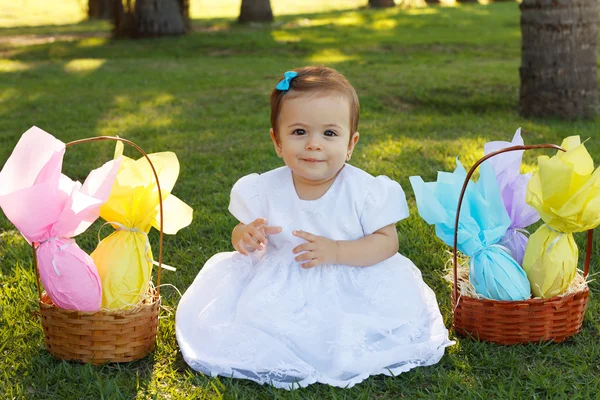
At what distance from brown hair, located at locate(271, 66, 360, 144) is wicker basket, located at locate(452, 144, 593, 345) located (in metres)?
0.53

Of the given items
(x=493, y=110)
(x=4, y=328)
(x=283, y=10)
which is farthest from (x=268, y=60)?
(x=283, y=10)

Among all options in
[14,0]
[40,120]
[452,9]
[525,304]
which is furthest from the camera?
[14,0]

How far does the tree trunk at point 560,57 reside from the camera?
655cm

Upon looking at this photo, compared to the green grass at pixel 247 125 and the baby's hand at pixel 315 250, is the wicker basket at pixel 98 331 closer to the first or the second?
the green grass at pixel 247 125

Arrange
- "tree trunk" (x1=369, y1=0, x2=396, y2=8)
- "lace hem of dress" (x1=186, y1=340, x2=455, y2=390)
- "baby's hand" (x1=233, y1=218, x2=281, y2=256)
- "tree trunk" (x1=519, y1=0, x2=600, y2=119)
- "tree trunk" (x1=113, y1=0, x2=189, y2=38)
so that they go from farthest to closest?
"tree trunk" (x1=369, y1=0, x2=396, y2=8), "tree trunk" (x1=113, y1=0, x2=189, y2=38), "tree trunk" (x1=519, y1=0, x2=600, y2=119), "baby's hand" (x1=233, y1=218, x2=281, y2=256), "lace hem of dress" (x1=186, y1=340, x2=455, y2=390)

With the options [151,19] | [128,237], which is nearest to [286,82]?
[128,237]

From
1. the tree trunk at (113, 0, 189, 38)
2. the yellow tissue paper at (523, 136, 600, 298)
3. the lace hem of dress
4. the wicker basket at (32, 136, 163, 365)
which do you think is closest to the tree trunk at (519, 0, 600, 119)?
the yellow tissue paper at (523, 136, 600, 298)

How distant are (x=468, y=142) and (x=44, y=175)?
159 inches

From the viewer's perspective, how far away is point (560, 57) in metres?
6.66

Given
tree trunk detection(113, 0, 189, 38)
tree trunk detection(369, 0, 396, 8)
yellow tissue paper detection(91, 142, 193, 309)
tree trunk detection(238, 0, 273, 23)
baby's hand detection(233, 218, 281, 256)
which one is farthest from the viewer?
tree trunk detection(369, 0, 396, 8)

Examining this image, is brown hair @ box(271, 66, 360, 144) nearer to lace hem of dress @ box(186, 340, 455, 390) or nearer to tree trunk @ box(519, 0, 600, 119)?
lace hem of dress @ box(186, 340, 455, 390)

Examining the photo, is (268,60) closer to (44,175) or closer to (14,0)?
(44,175)

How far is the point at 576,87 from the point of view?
6.81 metres

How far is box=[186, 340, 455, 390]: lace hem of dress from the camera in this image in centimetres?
267
